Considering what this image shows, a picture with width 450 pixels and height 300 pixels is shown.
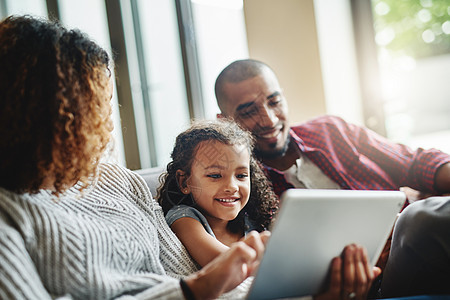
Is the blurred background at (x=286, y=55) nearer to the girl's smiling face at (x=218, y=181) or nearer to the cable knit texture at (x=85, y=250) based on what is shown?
the girl's smiling face at (x=218, y=181)

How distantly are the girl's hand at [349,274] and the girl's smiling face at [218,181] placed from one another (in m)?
0.36

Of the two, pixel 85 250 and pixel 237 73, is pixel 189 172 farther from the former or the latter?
pixel 237 73

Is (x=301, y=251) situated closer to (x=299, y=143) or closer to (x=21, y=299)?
(x=21, y=299)

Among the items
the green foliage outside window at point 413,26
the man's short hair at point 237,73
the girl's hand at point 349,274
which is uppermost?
the green foliage outside window at point 413,26

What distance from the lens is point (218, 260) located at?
0.79 m

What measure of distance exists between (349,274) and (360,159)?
89 cm

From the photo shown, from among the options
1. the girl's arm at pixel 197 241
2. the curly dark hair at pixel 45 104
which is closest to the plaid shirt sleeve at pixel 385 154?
the girl's arm at pixel 197 241

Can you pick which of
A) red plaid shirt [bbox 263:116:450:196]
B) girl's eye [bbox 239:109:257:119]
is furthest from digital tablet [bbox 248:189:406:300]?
girl's eye [bbox 239:109:257:119]

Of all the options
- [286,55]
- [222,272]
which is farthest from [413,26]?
[222,272]

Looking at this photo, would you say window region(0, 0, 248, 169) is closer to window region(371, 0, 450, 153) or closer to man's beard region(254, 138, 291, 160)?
window region(371, 0, 450, 153)

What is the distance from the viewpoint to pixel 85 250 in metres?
0.77

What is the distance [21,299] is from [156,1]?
2.43m

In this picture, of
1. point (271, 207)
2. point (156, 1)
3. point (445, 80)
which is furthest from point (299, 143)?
point (156, 1)

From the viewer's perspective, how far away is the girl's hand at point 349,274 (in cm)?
82
